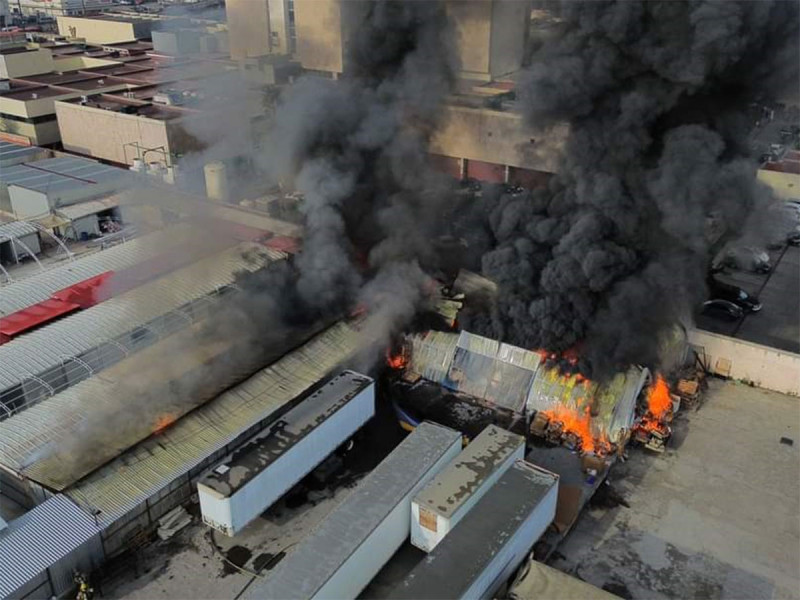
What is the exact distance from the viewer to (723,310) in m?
28.1

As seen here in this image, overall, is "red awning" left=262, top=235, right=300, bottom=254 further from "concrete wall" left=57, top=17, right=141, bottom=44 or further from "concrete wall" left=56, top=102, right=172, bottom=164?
"concrete wall" left=57, top=17, right=141, bottom=44

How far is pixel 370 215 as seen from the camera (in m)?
26.7

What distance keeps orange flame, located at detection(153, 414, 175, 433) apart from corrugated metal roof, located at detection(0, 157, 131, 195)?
19.0m

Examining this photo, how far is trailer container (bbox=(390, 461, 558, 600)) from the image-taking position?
48.6 feet

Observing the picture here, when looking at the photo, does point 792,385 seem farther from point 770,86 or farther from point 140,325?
point 140,325

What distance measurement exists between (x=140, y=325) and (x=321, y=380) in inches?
230

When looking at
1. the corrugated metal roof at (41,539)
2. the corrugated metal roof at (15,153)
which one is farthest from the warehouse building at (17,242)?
the corrugated metal roof at (41,539)

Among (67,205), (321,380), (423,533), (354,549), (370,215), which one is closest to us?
(354,549)

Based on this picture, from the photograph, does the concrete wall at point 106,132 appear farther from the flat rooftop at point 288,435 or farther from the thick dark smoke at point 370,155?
the flat rooftop at point 288,435

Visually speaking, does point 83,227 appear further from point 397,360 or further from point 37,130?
point 397,360

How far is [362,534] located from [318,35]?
3143cm

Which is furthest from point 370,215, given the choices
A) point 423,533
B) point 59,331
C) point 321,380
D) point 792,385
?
point 792,385

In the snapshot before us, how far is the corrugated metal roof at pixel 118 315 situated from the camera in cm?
2100

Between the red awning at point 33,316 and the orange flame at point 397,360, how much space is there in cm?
1059
